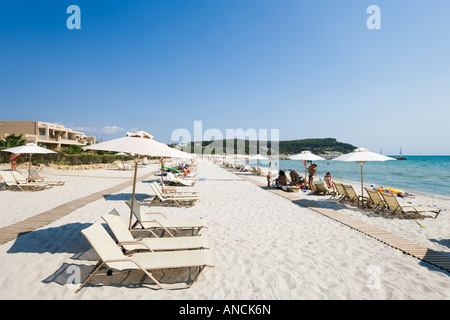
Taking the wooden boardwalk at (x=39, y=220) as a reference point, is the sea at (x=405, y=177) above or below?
below

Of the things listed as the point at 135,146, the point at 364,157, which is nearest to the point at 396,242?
the point at 364,157

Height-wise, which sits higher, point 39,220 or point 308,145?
point 308,145

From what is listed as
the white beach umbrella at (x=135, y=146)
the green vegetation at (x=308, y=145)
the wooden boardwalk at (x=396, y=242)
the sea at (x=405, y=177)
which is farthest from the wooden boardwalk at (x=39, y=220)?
the green vegetation at (x=308, y=145)

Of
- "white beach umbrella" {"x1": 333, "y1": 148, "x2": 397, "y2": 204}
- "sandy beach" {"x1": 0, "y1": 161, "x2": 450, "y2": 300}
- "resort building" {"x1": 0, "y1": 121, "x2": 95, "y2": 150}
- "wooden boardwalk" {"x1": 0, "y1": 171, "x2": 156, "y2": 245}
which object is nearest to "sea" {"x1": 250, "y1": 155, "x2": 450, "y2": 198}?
"white beach umbrella" {"x1": 333, "y1": 148, "x2": 397, "y2": 204}

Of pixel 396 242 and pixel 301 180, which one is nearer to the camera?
pixel 396 242

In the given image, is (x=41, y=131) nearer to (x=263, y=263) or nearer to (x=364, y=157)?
(x=364, y=157)

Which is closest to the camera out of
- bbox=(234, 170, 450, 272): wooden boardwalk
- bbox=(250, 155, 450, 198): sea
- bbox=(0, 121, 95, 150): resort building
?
bbox=(234, 170, 450, 272): wooden boardwalk

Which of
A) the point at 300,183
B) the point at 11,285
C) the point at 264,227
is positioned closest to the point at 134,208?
the point at 11,285

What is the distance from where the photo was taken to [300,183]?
1207 cm

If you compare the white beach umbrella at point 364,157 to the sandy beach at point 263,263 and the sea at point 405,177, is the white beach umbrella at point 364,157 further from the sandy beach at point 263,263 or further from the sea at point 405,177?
the sea at point 405,177

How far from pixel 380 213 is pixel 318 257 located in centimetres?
439

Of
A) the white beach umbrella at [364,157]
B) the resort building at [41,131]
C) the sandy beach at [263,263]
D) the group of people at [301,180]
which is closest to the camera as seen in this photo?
the sandy beach at [263,263]

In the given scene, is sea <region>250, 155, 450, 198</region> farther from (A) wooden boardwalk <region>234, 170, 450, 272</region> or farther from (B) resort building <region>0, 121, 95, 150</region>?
(B) resort building <region>0, 121, 95, 150</region>
